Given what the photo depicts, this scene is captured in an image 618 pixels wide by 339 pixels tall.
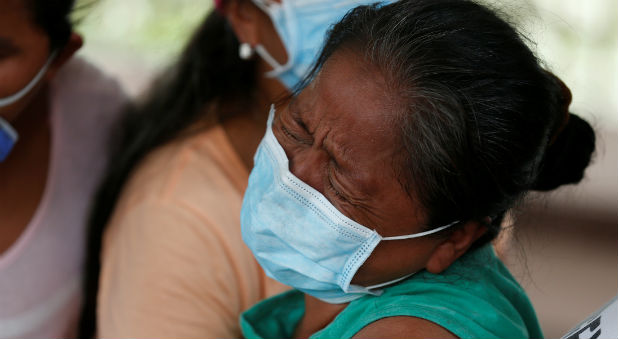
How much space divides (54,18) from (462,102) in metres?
1.14

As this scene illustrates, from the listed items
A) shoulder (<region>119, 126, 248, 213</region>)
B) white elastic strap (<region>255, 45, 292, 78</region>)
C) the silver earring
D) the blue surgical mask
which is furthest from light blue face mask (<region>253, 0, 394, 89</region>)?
the blue surgical mask

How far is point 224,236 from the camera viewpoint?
1.79m

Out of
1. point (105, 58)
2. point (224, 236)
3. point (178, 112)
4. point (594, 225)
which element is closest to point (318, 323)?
point (224, 236)

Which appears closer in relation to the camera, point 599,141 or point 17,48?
point 17,48

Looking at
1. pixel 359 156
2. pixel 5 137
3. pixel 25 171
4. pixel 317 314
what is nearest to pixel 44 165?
pixel 25 171

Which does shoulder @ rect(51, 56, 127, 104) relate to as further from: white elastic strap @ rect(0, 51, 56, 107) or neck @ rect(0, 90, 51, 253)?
white elastic strap @ rect(0, 51, 56, 107)

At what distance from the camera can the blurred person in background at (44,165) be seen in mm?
1683

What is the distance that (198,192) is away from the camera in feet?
5.92

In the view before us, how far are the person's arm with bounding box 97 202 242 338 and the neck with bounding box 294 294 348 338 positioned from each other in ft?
1.00

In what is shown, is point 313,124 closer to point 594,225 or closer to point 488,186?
point 488,186

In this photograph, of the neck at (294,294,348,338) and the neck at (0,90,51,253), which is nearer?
the neck at (294,294,348,338)

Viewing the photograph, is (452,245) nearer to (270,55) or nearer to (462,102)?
(462,102)

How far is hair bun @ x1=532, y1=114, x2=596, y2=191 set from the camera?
144 cm

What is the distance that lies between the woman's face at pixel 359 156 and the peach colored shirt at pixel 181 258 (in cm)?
56
